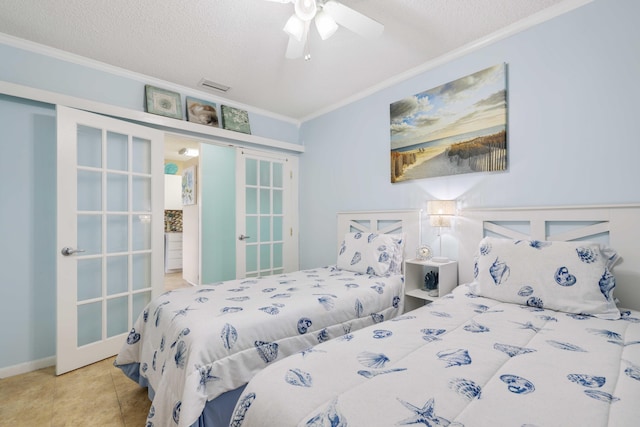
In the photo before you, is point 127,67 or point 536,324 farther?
point 127,67

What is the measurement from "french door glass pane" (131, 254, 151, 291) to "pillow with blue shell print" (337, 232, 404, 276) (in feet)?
5.91

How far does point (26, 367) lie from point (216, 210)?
2.51 m

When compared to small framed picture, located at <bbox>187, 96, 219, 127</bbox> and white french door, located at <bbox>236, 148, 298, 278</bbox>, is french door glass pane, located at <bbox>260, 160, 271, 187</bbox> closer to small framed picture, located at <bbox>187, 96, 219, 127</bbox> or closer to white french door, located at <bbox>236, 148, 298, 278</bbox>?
white french door, located at <bbox>236, 148, 298, 278</bbox>

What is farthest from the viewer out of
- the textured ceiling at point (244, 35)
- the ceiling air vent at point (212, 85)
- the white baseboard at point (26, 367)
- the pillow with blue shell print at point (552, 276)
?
the ceiling air vent at point (212, 85)

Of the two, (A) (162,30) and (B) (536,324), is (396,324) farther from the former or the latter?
(A) (162,30)

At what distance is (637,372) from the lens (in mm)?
912

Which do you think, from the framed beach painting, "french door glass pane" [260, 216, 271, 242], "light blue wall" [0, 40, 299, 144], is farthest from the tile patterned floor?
the framed beach painting

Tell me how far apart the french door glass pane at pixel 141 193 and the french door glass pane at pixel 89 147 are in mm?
314

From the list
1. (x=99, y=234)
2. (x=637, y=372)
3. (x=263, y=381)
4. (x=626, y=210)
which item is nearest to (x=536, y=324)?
(x=637, y=372)

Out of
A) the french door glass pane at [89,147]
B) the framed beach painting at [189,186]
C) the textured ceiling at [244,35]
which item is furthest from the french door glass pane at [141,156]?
the framed beach painting at [189,186]

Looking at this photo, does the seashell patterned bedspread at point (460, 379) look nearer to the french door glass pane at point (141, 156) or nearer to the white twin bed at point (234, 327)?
the white twin bed at point (234, 327)

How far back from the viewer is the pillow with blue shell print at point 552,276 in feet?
4.81

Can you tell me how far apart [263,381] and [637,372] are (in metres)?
1.17

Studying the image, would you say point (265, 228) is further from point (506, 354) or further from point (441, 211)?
point (506, 354)
